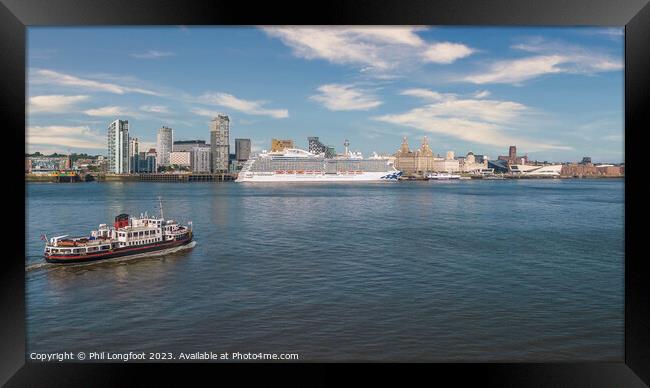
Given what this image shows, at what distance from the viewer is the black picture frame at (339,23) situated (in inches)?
112

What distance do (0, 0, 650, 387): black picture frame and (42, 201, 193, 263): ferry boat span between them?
580 cm

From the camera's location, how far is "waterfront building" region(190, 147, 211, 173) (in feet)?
178

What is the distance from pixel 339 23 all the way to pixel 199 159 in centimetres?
5364

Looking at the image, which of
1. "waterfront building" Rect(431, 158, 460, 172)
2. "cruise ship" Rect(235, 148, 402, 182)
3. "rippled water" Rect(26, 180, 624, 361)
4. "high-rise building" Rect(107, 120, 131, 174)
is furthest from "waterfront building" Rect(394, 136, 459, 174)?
"rippled water" Rect(26, 180, 624, 361)

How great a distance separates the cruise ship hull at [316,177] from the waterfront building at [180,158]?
39.6 ft

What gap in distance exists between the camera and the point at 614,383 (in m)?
2.82

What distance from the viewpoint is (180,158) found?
5497 centimetres

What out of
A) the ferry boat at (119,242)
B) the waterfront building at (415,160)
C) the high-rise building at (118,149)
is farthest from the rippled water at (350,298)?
the waterfront building at (415,160)

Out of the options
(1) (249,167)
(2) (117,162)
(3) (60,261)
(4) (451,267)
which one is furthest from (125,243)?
(2) (117,162)

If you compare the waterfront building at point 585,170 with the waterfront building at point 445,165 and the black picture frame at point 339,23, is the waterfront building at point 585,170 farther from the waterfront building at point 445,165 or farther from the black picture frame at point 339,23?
the black picture frame at point 339,23

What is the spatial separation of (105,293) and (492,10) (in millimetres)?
5989

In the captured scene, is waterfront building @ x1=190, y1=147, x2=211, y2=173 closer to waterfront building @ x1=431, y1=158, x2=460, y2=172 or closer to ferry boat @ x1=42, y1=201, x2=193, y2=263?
waterfront building @ x1=431, y1=158, x2=460, y2=172

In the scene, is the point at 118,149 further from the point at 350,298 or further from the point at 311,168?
the point at 350,298

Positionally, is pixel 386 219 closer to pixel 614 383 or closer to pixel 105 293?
pixel 105 293
